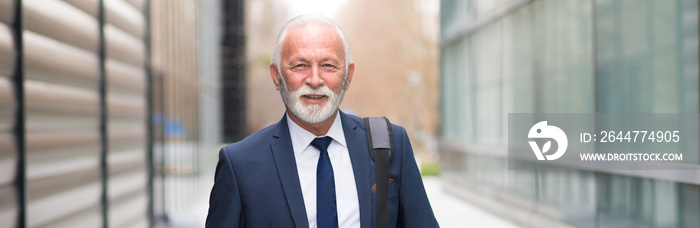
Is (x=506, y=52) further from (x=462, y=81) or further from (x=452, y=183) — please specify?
(x=452, y=183)

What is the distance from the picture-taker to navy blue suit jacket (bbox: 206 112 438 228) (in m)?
1.94

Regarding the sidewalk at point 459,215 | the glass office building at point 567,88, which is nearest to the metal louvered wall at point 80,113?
the sidewalk at point 459,215

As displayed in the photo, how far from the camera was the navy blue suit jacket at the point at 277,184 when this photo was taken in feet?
6.35

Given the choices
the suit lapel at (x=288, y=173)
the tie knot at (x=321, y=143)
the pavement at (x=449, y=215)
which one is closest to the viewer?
the suit lapel at (x=288, y=173)

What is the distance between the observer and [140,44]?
23.6 feet

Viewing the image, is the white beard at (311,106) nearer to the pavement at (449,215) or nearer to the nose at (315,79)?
the nose at (315,79)

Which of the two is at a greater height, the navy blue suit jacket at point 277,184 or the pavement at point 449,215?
the navy blue suit jacket at point 277,184

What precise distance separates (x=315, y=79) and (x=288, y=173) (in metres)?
0.28

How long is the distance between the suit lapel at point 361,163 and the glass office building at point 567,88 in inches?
186

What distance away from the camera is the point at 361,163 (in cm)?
202

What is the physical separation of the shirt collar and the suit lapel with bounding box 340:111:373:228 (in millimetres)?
19

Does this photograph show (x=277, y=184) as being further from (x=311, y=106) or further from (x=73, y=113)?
(x=73, y=113)

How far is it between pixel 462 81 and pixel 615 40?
7.10 m

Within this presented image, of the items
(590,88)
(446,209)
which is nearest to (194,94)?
(446,209)
